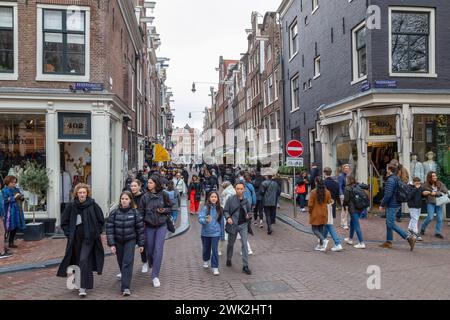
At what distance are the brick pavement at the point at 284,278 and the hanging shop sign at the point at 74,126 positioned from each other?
493 centimetres

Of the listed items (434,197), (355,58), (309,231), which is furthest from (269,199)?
(355,58)

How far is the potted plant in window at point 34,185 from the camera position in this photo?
10.8 metres

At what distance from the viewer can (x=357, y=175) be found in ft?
49.2

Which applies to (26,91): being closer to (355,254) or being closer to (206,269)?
(206,269)

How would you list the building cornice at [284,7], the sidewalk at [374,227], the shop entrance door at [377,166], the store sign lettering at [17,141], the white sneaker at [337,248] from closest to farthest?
the white sneaker at [337,248]
the sidewalk at [374,227]
the store sign lettering at [17,141]
the shop entrance door at [377,166]
the building cornice at [284,7]

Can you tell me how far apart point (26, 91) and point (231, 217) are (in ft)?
25.8

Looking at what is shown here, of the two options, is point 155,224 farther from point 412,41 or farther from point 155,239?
point 412,41

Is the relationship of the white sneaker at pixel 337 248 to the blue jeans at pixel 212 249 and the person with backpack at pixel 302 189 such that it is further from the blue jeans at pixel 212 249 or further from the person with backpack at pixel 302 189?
the person with backpack at pixel 302 189

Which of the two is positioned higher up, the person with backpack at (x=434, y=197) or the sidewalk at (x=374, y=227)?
the person with backpack at (x=434, y=197)

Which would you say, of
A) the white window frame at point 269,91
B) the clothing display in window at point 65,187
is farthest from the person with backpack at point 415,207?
the white window frame at point 269,91

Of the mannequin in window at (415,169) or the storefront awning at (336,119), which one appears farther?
the storefront awning at (336,119)

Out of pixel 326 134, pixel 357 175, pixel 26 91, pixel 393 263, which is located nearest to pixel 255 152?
pixel 326 134

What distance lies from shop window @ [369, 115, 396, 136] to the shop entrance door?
1.29ft

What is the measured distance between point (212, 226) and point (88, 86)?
697cm
